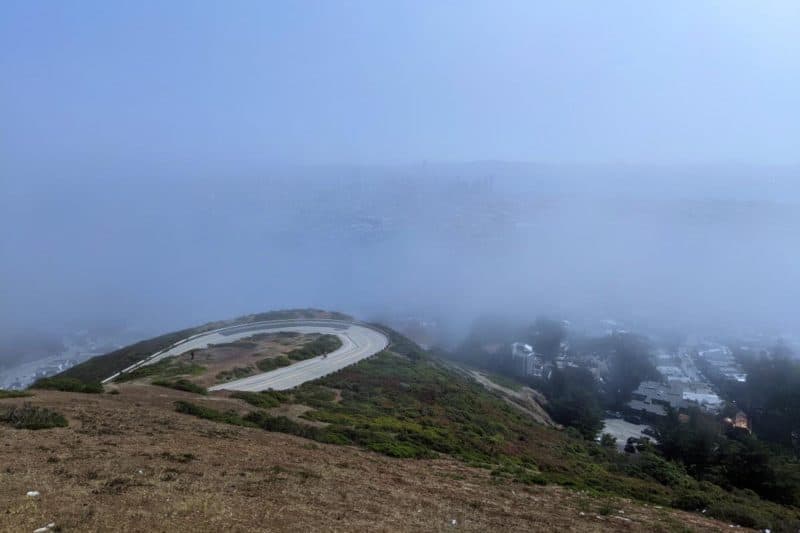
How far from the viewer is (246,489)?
1067 centimetres

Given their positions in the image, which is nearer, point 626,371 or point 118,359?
point 118,359

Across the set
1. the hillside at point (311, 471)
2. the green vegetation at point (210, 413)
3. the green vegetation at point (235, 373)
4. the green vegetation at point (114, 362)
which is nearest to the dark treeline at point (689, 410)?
the hillside at point (311, 471)

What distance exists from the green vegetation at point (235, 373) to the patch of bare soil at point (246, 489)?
11950mm

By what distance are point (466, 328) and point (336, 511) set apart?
82.0 m

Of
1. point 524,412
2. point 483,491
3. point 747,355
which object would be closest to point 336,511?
point 483,491

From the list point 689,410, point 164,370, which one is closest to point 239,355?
point 164,370

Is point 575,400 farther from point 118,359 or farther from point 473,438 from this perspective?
point 118,359

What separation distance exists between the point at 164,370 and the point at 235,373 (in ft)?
13.0

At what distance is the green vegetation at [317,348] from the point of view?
35094 mm

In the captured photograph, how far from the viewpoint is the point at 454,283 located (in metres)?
137

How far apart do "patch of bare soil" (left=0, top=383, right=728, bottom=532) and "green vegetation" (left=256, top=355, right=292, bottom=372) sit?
15046mm

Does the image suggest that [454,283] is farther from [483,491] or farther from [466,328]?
[483,491]

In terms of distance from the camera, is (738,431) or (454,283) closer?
(738,431)

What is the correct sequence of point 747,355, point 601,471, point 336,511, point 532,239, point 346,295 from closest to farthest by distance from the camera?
point 336,511, point 601,471, point 747,355, point 346,295, point 532,239
